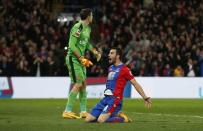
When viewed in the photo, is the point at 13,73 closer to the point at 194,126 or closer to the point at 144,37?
the point at 144,37

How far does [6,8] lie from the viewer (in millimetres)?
31578

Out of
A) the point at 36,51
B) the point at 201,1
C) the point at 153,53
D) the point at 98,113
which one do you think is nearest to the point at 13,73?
the point at 36,51

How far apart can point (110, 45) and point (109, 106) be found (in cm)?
1784

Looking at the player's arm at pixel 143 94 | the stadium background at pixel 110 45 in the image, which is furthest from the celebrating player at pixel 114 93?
the stadium background at pixel 110 45

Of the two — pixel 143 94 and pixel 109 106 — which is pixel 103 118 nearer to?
pixel 109 106

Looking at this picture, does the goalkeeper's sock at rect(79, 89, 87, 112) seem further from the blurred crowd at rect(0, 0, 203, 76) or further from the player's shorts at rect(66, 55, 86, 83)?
the blurred crowd at rect(0, 0, 203, 76)

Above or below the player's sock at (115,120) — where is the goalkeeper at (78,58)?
above

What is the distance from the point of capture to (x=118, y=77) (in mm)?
13906

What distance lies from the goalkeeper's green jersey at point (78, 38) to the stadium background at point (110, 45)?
10.7m

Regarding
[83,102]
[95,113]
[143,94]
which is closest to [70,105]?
[83,102]

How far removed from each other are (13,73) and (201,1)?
40.5 ft

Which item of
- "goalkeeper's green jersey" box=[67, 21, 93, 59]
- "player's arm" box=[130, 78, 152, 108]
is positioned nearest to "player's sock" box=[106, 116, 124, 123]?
"player's arm" box=[130, 78, 152, 108]

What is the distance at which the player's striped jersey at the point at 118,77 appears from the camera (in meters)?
13.9

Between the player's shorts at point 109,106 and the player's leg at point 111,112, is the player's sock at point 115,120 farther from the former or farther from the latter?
the player's shorts at point 109,106
